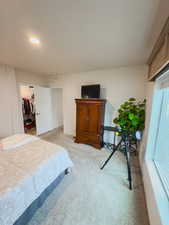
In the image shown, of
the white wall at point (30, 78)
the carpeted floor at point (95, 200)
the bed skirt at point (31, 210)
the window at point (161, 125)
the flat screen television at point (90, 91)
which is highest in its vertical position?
the white wall at point (30, 78)

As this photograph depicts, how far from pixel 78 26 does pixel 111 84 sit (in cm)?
214

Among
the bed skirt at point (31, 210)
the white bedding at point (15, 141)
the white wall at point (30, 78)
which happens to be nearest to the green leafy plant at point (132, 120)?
the bed skirt at point (31, 210)

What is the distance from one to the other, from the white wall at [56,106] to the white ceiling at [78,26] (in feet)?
9.34

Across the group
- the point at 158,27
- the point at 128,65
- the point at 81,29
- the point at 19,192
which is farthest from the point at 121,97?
the point at 19,192

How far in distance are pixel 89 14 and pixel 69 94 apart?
3.04 meters

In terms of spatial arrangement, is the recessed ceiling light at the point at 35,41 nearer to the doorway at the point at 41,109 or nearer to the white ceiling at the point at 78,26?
the white ceiling at the point at 78,26

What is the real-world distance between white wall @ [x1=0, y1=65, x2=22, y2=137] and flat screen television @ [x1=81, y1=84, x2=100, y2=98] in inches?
88.6

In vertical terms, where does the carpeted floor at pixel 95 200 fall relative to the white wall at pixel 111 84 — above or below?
below

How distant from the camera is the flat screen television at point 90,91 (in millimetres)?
3294

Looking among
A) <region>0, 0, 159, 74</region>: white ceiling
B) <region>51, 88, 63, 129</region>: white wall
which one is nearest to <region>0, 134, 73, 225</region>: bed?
<region>0, 0, 159, 74</region>: white ceiling

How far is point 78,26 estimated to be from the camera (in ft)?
4.37

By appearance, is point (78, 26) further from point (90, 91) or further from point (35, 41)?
point (90, 91)

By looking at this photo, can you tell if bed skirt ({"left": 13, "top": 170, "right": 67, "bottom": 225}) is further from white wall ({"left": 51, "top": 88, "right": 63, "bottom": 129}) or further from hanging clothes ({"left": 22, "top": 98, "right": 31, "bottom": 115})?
hanging clothes ({"left": 22, "top": 98, "right": 31, "bottom": 115})

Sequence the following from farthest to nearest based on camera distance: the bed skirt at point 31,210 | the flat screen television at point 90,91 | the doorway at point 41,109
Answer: the doorway at point 41,109
the flat screen television at point 90,91
the bed skirt at point 31,210
